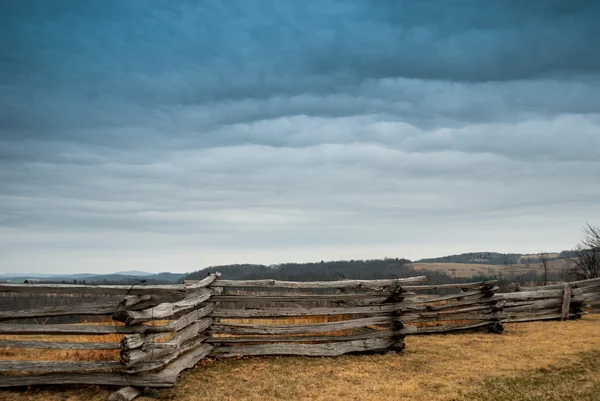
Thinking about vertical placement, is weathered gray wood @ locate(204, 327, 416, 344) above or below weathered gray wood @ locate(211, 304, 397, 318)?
below

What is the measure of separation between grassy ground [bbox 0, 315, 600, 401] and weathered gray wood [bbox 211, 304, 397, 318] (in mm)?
901

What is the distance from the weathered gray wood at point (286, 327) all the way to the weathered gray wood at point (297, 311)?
0.20 metres

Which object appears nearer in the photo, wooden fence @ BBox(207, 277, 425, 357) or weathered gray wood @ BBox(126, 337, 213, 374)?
weathered gray wood @ BBox(126, 337, 213, 374)

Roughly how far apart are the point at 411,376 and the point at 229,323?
398 centimetres

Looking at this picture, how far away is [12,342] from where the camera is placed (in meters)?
7.06

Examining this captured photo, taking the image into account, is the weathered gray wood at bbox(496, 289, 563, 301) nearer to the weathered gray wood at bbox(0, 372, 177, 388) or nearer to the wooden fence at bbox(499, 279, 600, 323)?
the wooden fence at bbox(499, 279, 600, 323)

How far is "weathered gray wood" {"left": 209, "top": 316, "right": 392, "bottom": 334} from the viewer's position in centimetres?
933

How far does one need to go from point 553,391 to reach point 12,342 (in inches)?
341

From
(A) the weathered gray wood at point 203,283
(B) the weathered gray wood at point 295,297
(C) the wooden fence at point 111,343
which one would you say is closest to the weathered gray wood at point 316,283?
(A) the weathered gray wood at point 203,283

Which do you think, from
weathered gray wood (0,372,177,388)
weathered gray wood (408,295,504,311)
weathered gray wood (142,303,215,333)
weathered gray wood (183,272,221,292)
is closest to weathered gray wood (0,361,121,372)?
weathered gray wood (0,372,177,388)

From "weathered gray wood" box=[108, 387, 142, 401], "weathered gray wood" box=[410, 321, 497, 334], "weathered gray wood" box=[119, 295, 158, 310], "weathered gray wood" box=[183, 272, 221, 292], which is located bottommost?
"weathered gray wood" box=[410, 321, 497, 334]

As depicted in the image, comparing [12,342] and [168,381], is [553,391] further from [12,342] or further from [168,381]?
[12,342]

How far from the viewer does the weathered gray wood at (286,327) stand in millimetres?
9328

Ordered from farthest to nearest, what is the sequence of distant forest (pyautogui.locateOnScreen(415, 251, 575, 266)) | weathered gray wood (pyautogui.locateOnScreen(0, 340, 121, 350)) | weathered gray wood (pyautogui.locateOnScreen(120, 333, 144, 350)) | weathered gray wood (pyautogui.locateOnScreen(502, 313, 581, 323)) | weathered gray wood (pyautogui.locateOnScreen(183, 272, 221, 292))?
distant forest (pyautogui.locateOnScreen(415, 251, 575, 266)) → weathered gray wood (pyautogui.locateOnScreen(502, 313, 581, 323)) → weathered gray wood (pyautogui.locateOnScreen(183, 272, 221, 292)) → weathered gray wood (pyautogui.locateOnScreen(0, 340, 121, 350)) → weathered gray wood (pyautogui.locateOnScreen(120, 333, 144, 350))
